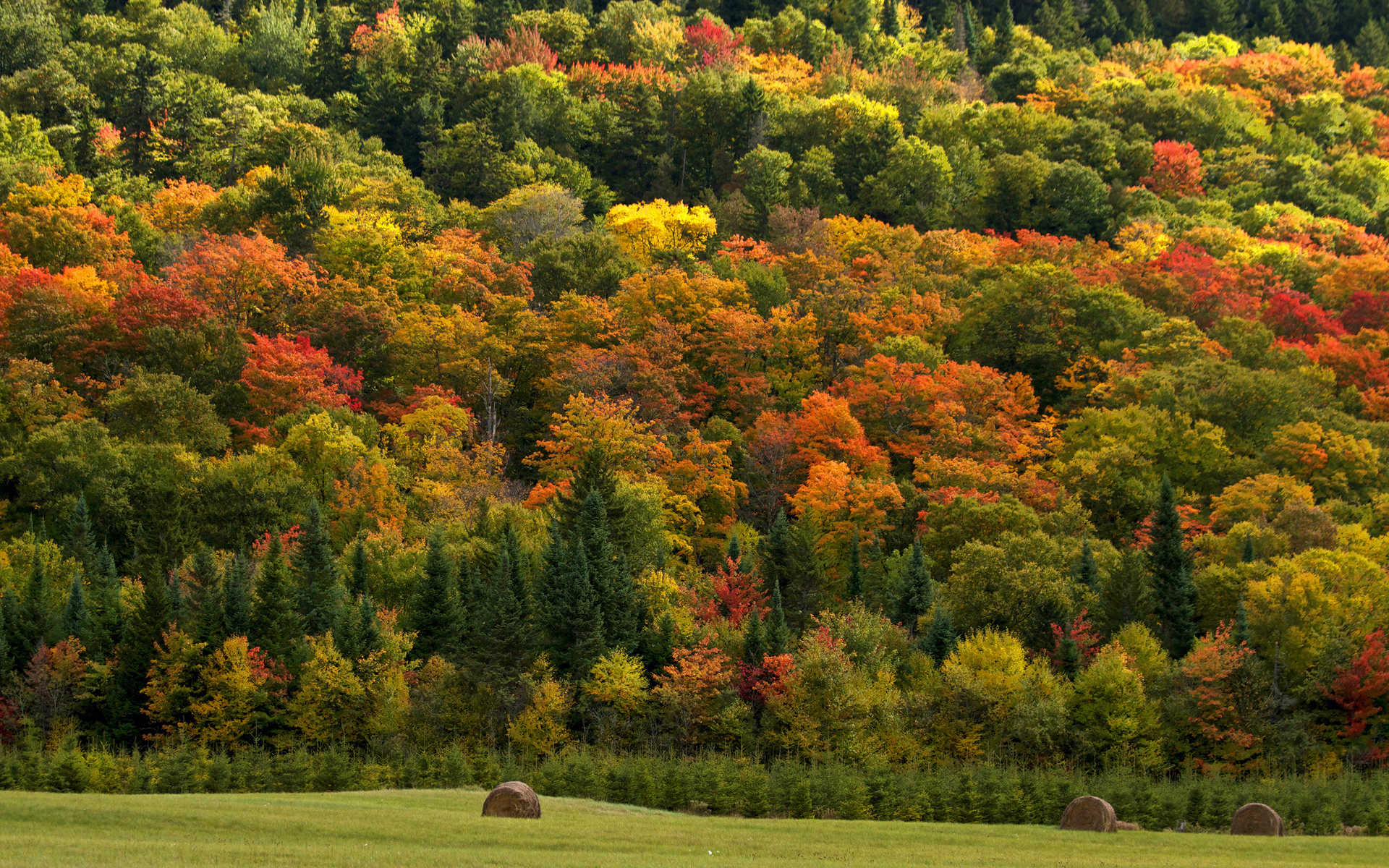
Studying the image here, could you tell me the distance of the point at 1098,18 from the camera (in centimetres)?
19988

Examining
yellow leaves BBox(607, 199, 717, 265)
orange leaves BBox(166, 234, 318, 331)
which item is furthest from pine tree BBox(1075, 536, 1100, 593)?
orange leaves BBox(166, 234, 318, 331)

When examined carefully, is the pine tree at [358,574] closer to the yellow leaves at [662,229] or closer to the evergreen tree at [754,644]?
the evergreen tree at [754,644]

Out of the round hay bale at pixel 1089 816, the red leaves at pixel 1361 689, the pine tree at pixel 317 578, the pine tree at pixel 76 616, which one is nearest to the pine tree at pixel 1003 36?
the red leaves at pixel 1361 689

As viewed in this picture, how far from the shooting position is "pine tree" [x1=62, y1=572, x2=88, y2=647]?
3211 inches

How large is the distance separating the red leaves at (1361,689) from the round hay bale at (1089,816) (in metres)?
Result: 26.4

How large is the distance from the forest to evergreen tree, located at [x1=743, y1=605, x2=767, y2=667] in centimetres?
43

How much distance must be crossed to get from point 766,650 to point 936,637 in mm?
8813

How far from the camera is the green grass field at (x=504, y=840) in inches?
1487

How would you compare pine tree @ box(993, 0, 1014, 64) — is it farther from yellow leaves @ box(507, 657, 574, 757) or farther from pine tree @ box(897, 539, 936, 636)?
yellow leaves @ box(507, 657, 574, 757)

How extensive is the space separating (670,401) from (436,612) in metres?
27.8

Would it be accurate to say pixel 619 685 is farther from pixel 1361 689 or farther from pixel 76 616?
pixel 1361 689

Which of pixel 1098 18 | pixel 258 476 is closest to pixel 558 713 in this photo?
pixel 258 476


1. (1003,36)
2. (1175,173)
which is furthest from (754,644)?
(1003,36)

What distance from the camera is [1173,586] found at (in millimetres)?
82750
